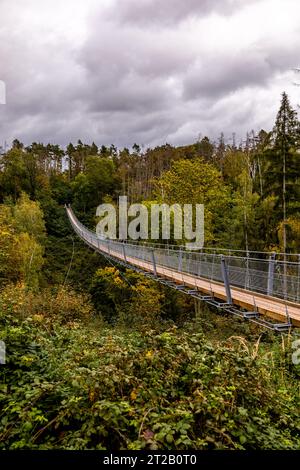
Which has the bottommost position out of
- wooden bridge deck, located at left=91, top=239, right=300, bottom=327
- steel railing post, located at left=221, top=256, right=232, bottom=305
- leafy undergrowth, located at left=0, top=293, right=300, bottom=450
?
leafy undergrowth, located at left=0, top=293, right=300, bottom=450

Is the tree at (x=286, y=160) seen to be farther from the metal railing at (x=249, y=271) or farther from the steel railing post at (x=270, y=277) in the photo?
the steel railing post at (x=270, y=277)

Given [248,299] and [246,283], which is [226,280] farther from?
[248,299]

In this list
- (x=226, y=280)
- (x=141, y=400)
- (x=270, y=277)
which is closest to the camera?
(x=141, y=400)

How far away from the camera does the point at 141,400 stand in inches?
157

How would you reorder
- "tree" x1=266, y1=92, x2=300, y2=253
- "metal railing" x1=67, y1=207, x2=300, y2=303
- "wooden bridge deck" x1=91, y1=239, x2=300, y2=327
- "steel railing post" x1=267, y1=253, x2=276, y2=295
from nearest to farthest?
"wooden bridge deck" x1=91, y1=239, x2=300, y2=327 < "metal railing" x1=67, y1=207, x2=300, y2=303 < "steel railing post" x1=267, y1=253, x2=276, y2=295 < "tree" x1=266, y1=92, x2=300, y2=253

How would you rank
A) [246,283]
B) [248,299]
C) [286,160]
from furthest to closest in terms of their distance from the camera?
[286,160]
[246,283]
[248,299]

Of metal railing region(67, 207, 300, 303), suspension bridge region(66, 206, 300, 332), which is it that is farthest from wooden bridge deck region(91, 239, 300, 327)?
metal railing region(67, 207, 300, 303)

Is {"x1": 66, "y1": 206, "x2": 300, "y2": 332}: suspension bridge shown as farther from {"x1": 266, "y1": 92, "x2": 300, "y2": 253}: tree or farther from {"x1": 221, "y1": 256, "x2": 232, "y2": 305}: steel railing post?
{"x1": 266, "y1": 92, "x2": 300, "y2": 253}: tree

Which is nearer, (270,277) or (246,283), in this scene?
(270,277)

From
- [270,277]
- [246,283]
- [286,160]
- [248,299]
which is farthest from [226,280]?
[286,160]

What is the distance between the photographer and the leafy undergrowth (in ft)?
12.0

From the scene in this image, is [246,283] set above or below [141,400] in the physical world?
above
